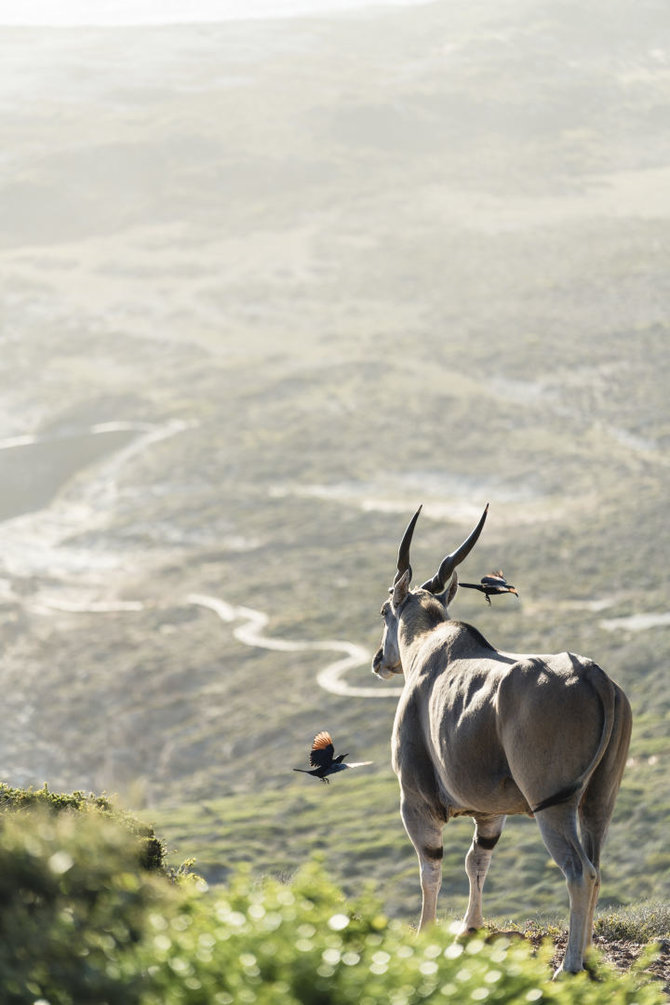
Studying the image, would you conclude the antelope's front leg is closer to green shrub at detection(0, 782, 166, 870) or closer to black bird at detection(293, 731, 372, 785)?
black bird at detection(293, 731, 372, 785)

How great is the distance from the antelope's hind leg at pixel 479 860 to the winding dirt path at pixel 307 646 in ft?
78.8

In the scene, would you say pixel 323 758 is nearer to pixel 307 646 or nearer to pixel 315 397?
pixel 307 646

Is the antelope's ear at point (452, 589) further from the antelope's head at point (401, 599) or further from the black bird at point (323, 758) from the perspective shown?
the black bird at point (323, 758)

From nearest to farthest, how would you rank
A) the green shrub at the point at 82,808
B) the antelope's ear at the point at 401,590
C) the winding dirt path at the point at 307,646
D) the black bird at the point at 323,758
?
the green shrub at the point at 82,808 < the black bird at the point at 323,758 < the antelope's ear at the point at 401,590 < the winding dirt path at the point at 307,646

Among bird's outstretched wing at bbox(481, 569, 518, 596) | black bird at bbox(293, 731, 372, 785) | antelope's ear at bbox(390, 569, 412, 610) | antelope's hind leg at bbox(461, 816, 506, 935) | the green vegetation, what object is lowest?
antelope's hind leg at bbox(461, 816, 506, 935)

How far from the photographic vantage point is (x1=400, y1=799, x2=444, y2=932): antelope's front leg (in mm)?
10320

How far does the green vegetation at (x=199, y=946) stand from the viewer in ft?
20.3

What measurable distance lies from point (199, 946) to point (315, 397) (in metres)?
58.3

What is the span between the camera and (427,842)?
10.3 metres

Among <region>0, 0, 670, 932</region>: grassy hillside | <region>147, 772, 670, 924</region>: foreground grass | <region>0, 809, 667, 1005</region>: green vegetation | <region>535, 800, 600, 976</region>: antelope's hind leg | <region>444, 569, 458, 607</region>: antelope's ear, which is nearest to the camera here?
<region>0, 809, 667, 1005</region>: green vegetation

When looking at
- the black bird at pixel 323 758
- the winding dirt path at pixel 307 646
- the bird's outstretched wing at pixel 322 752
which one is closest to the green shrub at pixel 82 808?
the black bird at pixel 323 758

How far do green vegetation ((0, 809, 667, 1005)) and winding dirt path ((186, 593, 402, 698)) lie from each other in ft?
90.5

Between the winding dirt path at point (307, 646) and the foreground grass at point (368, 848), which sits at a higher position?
the foreground grass at point (368, 848)

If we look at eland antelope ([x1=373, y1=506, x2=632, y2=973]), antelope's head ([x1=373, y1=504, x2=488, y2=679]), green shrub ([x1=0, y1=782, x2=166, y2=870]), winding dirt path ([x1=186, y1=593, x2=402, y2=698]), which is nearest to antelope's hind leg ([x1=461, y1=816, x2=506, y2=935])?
eland antelope ([x1=373, y1=506, x2=632, y2=973])
